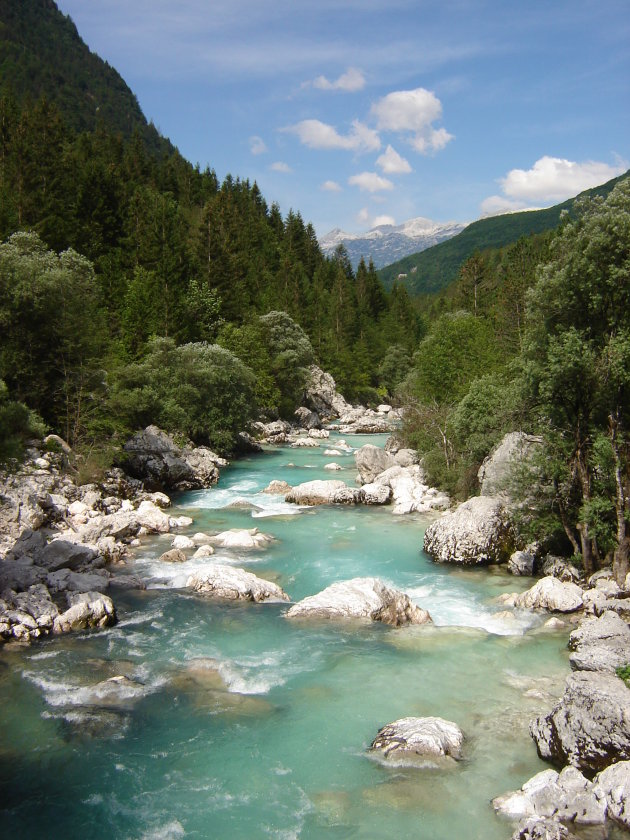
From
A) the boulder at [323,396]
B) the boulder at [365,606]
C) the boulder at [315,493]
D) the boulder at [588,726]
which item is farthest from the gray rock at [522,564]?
the boulder at [323,396]

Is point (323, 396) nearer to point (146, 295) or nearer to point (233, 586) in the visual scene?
point (146, 295)

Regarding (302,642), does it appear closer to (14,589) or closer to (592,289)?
(14,589)

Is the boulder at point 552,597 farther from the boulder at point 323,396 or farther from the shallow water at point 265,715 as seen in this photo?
the boulder at point 323,396

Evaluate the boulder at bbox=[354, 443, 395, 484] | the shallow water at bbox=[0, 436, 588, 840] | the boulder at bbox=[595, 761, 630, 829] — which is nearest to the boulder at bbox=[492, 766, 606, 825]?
the boulder at bbox=[595, 761, 630, 829]

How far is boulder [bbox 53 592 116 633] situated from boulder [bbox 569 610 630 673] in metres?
11.3

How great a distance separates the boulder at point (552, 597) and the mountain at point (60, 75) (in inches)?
5574

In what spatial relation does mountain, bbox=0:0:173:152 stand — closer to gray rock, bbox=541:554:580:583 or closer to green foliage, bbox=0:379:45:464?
green foliage, bbox=0:379:45:464

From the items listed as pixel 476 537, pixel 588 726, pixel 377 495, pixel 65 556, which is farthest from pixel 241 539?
pixel 588 726

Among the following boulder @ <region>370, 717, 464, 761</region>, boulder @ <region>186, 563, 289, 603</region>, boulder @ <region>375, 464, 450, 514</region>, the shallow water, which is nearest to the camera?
the shallow water

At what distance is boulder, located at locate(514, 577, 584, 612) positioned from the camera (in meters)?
16.6

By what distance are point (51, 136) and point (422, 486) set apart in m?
54.0

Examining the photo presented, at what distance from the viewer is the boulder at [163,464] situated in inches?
1261

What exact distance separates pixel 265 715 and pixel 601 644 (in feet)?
24.1

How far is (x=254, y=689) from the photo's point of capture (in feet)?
42.9
